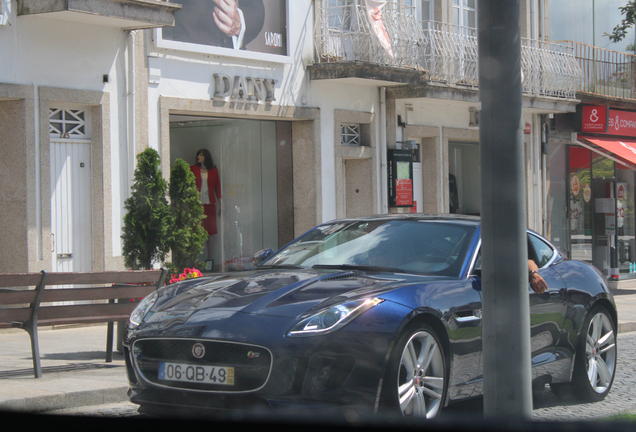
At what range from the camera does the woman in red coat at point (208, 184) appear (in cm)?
1557

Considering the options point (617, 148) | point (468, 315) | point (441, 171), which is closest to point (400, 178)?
→ point (441, 171)

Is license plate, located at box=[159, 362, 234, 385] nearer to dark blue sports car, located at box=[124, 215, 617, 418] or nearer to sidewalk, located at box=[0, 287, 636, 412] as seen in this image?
dark blue sports car, located at box=[124, 215, 617, 418]

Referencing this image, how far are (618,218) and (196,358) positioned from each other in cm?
2020

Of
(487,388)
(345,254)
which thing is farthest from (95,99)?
(487,388)

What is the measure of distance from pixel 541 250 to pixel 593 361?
1.00m

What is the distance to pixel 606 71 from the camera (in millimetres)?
22578

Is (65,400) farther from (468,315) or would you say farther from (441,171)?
(441,171)

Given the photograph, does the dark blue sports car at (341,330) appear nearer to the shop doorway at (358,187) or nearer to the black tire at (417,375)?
the black tire at (417,375)

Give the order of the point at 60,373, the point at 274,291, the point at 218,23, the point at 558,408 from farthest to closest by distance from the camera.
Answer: the point at 218,23
the point at 60,373
the point at 558,408
the point at 274,291

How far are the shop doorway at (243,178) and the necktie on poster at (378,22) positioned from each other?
2521mm

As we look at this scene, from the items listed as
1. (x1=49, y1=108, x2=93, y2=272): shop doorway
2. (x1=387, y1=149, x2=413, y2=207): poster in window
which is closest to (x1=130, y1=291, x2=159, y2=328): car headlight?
(x1=49, y1=108, x2=93, y2=272): shop doorway

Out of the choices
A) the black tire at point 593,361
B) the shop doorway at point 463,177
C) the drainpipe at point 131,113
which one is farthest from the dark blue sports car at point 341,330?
the shop doorway at point 463,177

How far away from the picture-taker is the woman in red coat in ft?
51.1

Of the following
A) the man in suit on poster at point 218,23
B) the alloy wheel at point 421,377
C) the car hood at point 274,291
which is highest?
the man in suit on poster at point 218,23
